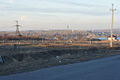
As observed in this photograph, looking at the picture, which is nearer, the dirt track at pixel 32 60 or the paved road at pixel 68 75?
the paved road at pixel 68 75

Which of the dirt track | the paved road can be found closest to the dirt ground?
the dirt track

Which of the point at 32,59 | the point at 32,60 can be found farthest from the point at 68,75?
the point at 32,59

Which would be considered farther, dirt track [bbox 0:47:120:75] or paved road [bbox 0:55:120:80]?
dirt track [bbox 0:47:120:75]

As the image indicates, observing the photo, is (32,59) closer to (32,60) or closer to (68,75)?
(32,60)

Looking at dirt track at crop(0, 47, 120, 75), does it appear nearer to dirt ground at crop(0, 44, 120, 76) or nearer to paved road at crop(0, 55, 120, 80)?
dirt ground at crop(0, 44, 120, 76)

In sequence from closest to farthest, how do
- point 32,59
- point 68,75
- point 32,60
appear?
point 68,75 < point 32,60 < point 32,59

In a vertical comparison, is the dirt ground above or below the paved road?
below

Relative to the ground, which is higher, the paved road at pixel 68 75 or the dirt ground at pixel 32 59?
the paved road at pixel 68 75

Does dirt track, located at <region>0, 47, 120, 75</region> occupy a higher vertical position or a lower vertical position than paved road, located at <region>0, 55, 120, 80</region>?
lower

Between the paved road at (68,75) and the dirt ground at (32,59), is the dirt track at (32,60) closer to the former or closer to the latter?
the dirt ground at (32,59)

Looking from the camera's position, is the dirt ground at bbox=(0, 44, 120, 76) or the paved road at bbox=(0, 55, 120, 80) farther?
the dirt ground at bbox=(0, 44, 120, 76)

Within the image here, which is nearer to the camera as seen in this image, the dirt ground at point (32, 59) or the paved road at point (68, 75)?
the paved road at point (68, 75)

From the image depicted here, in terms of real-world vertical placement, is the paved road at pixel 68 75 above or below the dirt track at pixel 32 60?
above

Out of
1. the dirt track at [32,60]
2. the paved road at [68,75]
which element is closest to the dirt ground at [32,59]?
the dirt track at [32,60]
